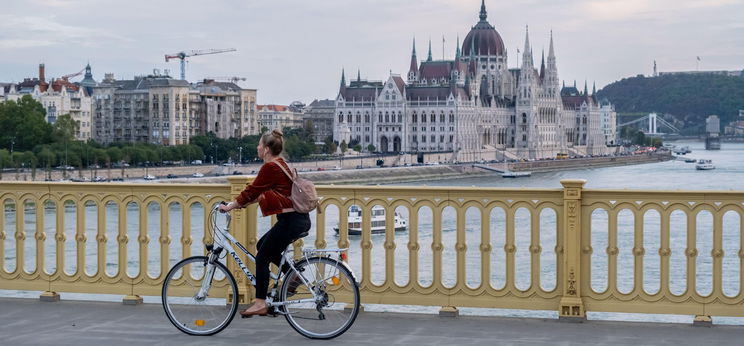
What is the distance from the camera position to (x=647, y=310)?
5.79 metres

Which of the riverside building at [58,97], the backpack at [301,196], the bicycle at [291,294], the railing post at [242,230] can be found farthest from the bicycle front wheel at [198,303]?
the riverside building at [58,97]

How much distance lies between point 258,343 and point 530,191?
64.5 inches

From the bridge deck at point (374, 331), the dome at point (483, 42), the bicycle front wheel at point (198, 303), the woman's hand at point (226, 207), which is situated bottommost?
the bridge deck at point (374, 331)

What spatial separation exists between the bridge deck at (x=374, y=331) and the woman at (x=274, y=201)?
39 centimetres

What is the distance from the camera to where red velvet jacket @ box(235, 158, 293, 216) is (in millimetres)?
5262

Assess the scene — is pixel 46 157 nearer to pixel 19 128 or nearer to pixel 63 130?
pixel 19 128

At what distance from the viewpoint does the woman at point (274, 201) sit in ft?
17.3

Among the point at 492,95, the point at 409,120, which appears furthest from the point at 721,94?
the point at 409,120

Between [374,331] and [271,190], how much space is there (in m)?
0.86

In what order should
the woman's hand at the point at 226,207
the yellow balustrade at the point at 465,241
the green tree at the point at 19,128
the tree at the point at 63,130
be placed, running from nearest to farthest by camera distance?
→ the woman's hand at the point at 226,207 < the yellow balustrade at the point at 465,241 < the green tree at the point at 19,128 < the tree at the point at 63,130

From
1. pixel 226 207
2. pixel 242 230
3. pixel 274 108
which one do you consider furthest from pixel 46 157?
pixel 274 108

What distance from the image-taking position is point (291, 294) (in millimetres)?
5340

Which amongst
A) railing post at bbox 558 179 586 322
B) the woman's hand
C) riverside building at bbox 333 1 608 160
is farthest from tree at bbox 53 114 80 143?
the woman's hand

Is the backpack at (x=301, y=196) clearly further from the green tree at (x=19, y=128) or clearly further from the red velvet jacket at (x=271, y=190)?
the green tree at (x=19, y=128)
